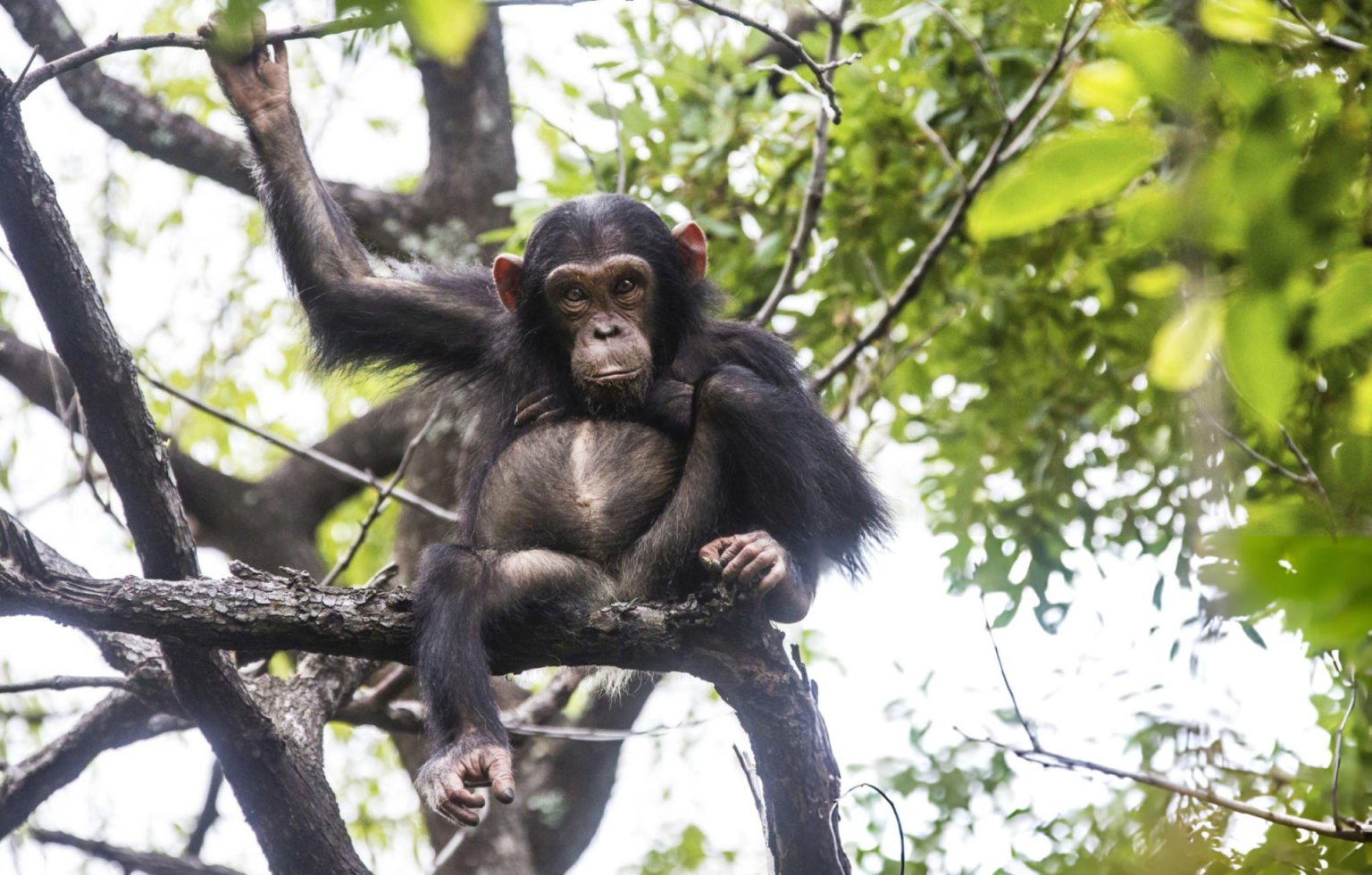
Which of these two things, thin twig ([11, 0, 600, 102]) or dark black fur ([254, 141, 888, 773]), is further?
dark black fur ([254, 141, 888, 773])

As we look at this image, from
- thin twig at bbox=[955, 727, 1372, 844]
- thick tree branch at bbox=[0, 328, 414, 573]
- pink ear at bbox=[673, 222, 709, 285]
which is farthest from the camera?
thick tree branch at bbox=[0, 328, 414, 573]

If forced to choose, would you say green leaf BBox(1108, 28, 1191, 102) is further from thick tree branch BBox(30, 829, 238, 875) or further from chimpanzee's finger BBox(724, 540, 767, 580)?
thick tree branch BBox(30, 829, 238, 875)

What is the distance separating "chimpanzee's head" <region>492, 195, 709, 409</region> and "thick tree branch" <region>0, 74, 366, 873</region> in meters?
1.23

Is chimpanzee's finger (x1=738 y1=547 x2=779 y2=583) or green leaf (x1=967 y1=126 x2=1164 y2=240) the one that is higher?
chimpanzee's finger (x1=738 y1=547 x2=779 y2=583)

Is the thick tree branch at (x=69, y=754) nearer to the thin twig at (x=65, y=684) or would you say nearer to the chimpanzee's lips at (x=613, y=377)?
the thin twig at (x=65, y=684)

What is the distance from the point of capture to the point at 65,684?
12.0 ft

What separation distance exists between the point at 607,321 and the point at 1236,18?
2.85 metres

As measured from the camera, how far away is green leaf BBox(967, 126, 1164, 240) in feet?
3.32

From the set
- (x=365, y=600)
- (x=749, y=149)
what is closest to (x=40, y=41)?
(x=749, y=149)

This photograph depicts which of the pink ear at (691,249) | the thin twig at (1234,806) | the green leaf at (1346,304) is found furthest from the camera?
the pink ear at (691,249)

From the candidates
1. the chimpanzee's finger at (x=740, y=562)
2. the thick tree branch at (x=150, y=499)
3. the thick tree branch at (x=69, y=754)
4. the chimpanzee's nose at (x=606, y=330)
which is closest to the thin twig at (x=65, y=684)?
the thick tree branch at (x=69, y=754)

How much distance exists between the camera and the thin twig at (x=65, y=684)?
11.9ft

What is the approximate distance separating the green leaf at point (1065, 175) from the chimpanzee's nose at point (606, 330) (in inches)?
114

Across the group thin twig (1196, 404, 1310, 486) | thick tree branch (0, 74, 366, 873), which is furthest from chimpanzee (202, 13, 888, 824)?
thin twig (1196, 404, 1310, 486)
